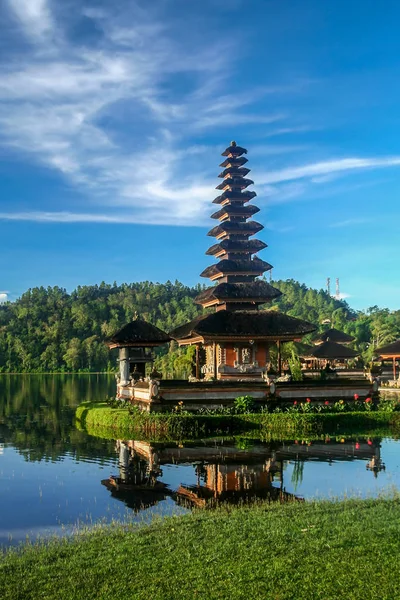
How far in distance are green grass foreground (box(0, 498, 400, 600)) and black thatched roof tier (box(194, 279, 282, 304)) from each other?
91.2ft

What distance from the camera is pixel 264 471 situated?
20094 mm

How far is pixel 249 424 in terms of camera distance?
97.5 ft

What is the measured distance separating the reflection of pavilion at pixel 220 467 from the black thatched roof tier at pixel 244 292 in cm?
1544

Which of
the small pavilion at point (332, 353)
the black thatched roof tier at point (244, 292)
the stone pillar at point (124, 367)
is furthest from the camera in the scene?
the small pavilion at point (332, 353)

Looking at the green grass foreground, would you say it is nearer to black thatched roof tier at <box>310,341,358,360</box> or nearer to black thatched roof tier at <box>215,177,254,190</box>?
black thatched roof tier at <box>215,177,254,190</box>

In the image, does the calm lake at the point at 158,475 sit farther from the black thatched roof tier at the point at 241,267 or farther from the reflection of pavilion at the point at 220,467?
the black thatched roof tier at the point at 241,267

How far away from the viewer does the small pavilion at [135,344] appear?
125 feet

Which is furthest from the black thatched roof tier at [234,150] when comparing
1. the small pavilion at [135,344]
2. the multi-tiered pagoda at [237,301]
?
the small pavilion at [135,344]

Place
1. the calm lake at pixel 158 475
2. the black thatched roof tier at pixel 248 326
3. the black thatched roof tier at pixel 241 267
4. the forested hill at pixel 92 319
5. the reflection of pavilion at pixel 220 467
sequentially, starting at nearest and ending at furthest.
→ 1. the calm lake at pixel 158 475
2. the reflection of pavilion at pixel 220 467
3. the black thatched roof tier at pixel 248 326
4. the black thatched roof tier at pixel 241 267
5. the forested hill at pixel 92 319

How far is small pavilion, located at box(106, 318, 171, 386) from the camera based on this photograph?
38.1m

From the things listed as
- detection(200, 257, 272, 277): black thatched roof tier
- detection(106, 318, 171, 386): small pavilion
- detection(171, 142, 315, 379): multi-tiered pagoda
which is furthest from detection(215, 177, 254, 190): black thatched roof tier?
detection(106, 318, 171, 386): small pavilion

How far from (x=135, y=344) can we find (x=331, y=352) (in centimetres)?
2251

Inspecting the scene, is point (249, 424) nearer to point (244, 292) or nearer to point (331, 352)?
point (244, 292)

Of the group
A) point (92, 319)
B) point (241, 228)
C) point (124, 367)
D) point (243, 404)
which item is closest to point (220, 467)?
point (243, 404)
